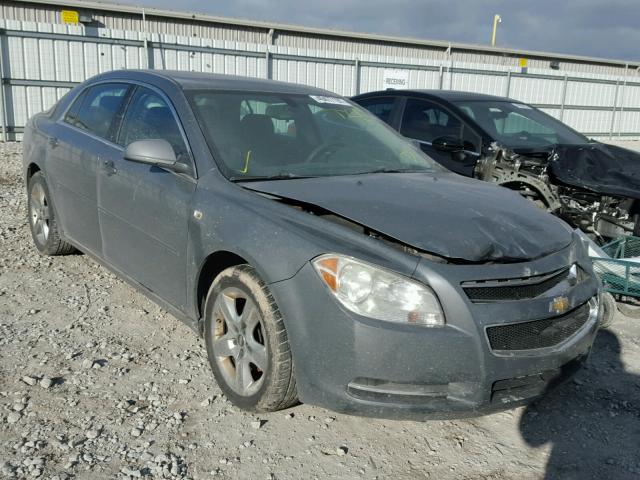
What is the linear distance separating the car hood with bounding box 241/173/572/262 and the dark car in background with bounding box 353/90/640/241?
2330 mm

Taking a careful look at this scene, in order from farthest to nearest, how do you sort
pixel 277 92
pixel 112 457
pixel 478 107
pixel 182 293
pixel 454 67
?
pixel 454 67, pixel 478 107, pixel 277 92, pixel 182 293, pixel 112 457

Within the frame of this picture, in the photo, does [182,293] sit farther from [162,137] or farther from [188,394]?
[162,137]

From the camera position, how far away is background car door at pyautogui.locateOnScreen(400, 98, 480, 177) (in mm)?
6145

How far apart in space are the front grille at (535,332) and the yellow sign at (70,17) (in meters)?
15.7

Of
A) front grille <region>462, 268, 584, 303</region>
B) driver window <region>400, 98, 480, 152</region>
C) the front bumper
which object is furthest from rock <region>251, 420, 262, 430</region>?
driver window <region>400, 98, 480, 152</region>

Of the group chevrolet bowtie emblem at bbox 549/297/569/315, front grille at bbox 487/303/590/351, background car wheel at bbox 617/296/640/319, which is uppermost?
chevrolet bowtie emblem at bbox 549/297/569/315

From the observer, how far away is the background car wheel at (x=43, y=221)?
5027mm

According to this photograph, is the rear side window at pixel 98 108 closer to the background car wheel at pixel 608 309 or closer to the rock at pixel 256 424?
the rock at pixel 256 424

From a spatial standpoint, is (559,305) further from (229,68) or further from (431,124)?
(229,68)

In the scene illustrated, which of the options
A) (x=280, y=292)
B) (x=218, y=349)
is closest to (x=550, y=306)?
(x=280, y=292)

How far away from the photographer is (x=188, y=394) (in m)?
3.20

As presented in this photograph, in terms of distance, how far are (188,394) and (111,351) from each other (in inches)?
29.4

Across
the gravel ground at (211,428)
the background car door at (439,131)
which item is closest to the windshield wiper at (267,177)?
the gravel ground at (211,428)

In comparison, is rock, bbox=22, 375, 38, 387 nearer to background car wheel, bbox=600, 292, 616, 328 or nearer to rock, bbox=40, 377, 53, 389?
rock, bbox=40, 377, 53, 389
